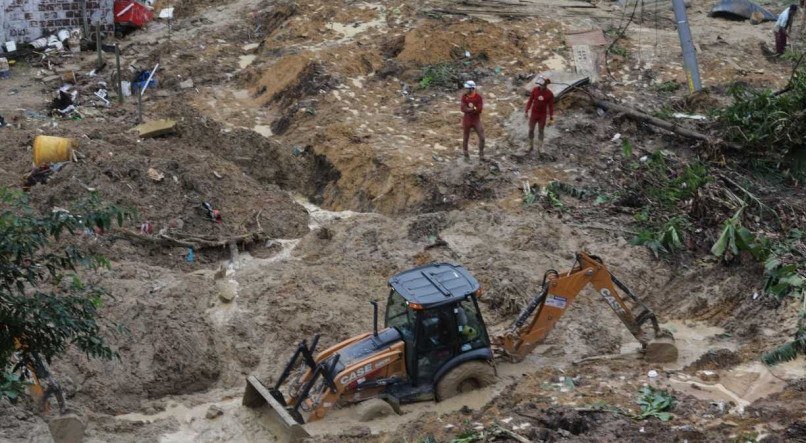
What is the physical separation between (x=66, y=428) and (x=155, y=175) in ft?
22.6

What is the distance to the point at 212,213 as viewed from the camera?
1507 centimetres

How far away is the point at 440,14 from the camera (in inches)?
863

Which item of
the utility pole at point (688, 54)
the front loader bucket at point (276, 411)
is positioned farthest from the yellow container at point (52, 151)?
the utility pole at point (688, 54)

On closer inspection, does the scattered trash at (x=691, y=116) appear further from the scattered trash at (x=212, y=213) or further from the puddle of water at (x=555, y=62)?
the scattered trash at (x=212, y=213)

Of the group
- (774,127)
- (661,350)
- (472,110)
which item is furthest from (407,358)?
(774,127)

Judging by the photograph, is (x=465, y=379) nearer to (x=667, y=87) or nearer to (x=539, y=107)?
(x=539, y=107)

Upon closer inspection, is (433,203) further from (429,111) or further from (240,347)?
(240,347)

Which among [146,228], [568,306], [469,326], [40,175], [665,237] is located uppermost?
[469,326]

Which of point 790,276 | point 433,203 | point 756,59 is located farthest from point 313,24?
point 790,276

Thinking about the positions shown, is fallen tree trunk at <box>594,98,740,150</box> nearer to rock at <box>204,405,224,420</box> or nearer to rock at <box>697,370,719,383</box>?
rock at <box>697,370,719,383</box>

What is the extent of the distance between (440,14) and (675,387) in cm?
1370

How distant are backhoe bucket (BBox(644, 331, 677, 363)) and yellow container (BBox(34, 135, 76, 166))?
1028 cm

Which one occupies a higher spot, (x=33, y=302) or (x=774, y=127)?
(x=33, y=302)

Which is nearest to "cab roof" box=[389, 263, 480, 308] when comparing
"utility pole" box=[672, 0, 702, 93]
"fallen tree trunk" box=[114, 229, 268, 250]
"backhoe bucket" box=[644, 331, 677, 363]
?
"backhoe bucket" box=[644, 331, 677, 363]
